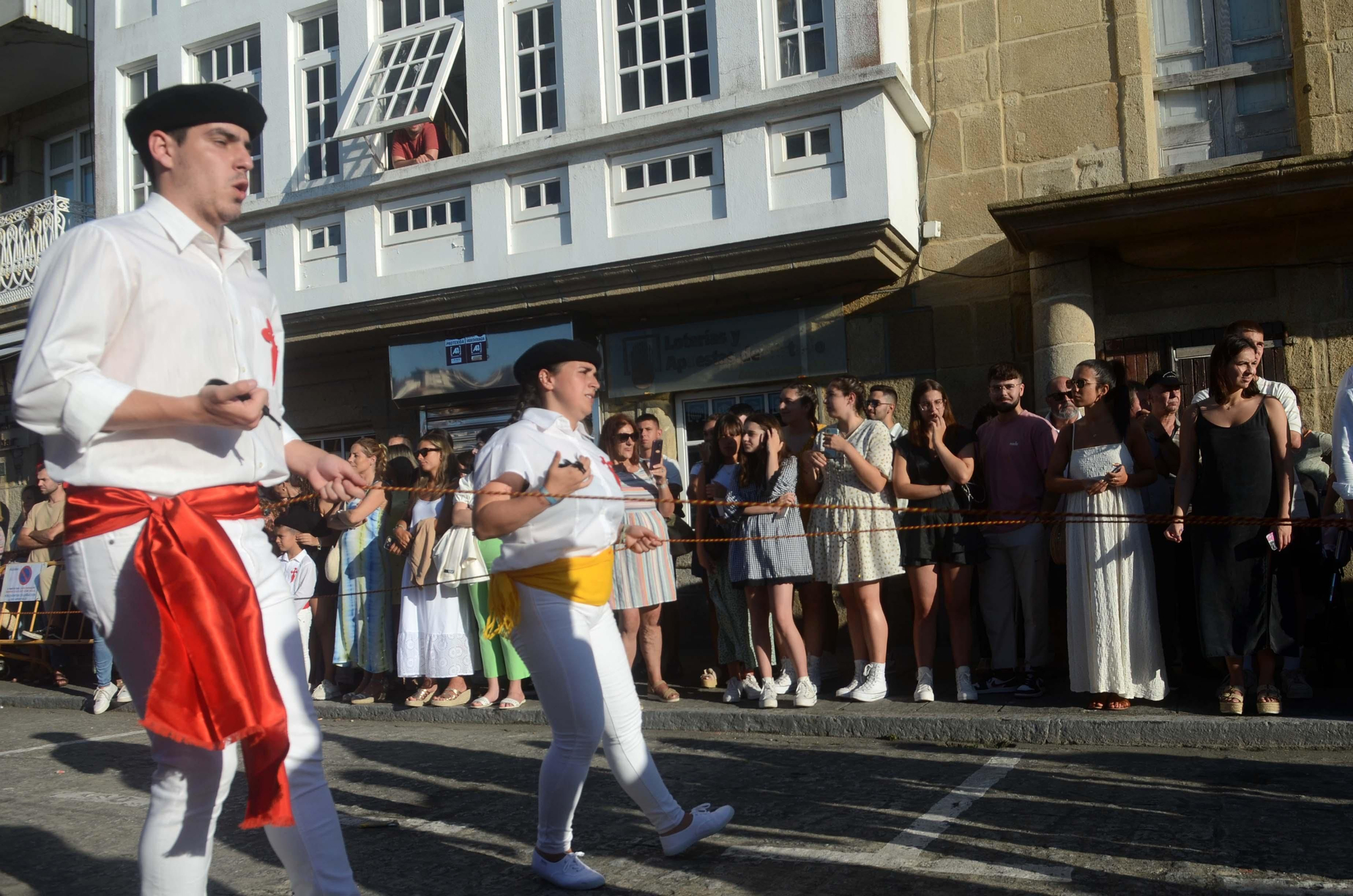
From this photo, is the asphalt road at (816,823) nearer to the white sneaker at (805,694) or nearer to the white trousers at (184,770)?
the white sneaker at (805,694)

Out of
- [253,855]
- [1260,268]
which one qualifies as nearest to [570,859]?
[253,855]

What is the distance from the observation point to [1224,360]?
21.4ft

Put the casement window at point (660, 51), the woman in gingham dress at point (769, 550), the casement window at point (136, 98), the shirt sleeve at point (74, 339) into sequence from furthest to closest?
the casement window at point (136, 98) → the casement window at point (660, 51) → the woman in gingham dress at point (769, 550) → the shirt sleeve at point (74, 339)

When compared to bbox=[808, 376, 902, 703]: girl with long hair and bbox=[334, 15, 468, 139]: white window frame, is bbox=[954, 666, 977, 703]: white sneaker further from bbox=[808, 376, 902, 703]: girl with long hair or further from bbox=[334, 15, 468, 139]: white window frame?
bbox=[334, 15, 468, 139]: white window frame

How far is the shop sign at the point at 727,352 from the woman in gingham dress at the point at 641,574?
3657mm

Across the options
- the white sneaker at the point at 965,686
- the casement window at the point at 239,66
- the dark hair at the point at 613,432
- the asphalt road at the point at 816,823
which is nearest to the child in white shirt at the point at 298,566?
the asphalt road at the point at 816,823

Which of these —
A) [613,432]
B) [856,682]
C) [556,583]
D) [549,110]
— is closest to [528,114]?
[549,110]

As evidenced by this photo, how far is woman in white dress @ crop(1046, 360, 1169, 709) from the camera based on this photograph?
677 centimetres

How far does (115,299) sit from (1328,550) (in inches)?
242

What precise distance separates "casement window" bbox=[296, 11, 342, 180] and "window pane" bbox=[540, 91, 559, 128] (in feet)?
8.90

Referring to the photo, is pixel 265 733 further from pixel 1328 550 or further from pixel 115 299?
pixel 1328 550

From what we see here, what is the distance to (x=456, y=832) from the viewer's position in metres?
4.77

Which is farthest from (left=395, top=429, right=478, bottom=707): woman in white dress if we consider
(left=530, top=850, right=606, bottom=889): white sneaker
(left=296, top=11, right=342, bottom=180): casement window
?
(left=296, top=11, right=342, bottom=180): casement window

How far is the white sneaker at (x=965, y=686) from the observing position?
7355 mm
